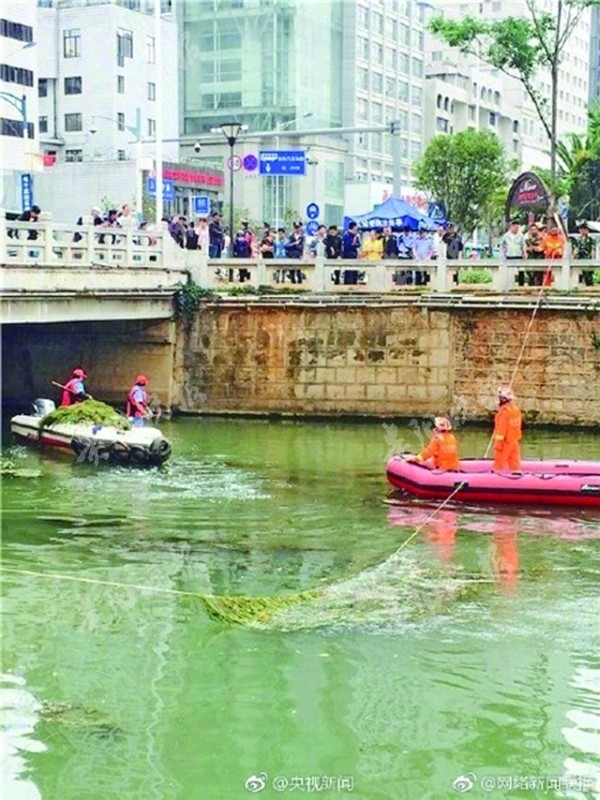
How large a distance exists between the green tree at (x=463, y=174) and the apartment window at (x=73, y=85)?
60.4 ft

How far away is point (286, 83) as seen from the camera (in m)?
69.8

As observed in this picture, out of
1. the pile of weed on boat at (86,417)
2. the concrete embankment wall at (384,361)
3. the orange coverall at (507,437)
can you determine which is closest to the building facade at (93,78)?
the concrete embankment wall at (384,361)

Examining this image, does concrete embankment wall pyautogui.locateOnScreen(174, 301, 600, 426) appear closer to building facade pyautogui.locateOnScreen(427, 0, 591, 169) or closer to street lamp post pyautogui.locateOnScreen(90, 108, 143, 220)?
street lamp post pyautogui.locateOnScreen(90, 108, 143, 220)

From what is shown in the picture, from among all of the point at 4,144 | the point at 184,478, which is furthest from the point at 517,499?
the point at 4,144

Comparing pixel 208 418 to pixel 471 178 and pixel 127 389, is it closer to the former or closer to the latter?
pixel 127 389

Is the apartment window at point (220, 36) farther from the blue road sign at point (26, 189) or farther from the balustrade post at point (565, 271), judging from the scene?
the balustrade post at point (565, 271)

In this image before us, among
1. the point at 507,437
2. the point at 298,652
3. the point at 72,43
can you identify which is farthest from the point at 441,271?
the point at 72,43

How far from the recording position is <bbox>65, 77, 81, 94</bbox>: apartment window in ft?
210

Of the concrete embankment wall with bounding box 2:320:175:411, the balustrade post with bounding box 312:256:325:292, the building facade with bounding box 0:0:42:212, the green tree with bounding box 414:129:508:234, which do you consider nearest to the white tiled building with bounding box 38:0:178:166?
the building facade with bounding box 0:0:42:212

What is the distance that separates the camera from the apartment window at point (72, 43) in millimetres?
63750

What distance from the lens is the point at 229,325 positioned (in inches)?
1168

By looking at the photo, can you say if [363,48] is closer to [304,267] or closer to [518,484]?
[304,267]

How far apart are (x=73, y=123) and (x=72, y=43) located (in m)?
3.98

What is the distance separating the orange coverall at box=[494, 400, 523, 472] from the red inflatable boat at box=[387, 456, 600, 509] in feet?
0.64
